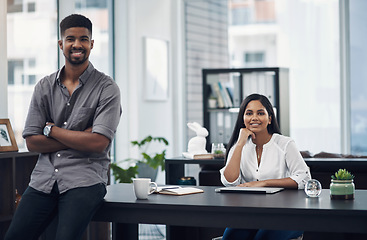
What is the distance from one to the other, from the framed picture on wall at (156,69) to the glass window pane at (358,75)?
237 cm

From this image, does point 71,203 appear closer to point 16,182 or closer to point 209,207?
point 209,207

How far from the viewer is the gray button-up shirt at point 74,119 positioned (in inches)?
104

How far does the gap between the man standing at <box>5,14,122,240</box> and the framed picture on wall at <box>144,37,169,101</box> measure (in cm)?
406

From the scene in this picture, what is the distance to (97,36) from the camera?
21.4 feet

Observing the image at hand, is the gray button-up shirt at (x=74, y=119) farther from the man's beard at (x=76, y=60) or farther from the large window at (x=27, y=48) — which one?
the large window at (x=27, y=48)

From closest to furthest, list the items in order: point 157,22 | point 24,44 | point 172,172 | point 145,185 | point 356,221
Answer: point 356,221 < point 145,185 < point 172,172 < point 24,44 < point 157,22

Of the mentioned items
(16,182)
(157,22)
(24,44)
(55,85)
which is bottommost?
(16,182)

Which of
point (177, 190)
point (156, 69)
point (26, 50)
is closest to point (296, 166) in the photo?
point (177, 190)

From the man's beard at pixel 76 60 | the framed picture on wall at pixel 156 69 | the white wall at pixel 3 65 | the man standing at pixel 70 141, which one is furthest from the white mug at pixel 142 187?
the framed picture on wall at pixel 156 69

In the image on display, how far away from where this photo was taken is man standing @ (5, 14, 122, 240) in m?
2.58

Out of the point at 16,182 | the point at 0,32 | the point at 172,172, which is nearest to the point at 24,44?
the point at 0,32

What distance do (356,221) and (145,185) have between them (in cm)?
99

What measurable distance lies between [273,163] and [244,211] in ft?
3.03

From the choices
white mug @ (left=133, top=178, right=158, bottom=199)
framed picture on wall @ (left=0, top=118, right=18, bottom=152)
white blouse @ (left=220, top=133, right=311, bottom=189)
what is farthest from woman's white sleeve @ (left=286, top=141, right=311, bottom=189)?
framed picture on wall @ (left=0, top=118, right=18, bottom=152)
